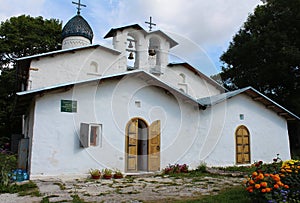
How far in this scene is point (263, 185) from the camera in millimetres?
4207

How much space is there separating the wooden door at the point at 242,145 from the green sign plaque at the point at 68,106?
20.6ft

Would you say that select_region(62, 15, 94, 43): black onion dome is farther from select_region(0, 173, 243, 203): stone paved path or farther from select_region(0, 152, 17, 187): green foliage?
select_region(0, 173, 243, 203): stone paved path

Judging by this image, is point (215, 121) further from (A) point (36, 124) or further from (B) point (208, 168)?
(A) point (36, 124)

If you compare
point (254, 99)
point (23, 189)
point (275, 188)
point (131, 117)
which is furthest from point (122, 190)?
point (254, 99)

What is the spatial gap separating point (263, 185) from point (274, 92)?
51.6 feet

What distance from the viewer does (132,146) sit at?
30.5ft

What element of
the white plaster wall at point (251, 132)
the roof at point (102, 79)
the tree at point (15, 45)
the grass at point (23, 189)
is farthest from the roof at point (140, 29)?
the tree at point (15, 45)

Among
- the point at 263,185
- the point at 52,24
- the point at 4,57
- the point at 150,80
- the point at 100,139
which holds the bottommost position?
the point at 263,185

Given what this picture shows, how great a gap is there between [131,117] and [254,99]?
5.36 metres

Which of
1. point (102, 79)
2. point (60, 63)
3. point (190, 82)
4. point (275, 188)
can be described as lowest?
point (275, 188)

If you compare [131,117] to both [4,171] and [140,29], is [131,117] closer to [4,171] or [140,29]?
[4,171]

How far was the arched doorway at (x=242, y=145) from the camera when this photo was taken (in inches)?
435

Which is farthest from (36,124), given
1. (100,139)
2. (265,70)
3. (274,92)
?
(274,92)

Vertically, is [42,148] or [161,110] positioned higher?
[161,110]
